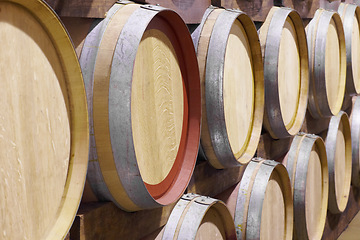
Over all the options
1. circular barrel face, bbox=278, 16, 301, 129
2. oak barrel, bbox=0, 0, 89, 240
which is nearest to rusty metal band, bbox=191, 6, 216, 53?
circular barrel face, bbox=278, 16, 301, 129

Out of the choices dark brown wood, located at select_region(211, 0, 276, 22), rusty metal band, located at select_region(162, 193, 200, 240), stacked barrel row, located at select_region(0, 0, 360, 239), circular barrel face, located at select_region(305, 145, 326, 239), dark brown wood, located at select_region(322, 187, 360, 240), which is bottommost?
dark brown wood, located at select_region(322, 187, 360, 240)

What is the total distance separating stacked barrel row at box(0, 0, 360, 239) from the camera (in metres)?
1.19

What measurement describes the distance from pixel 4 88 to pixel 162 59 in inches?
32.7

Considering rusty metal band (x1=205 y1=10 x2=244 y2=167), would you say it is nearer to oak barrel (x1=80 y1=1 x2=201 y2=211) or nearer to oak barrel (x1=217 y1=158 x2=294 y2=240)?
oak barrel (x1=80 y1=1 x2=201 y2=211)

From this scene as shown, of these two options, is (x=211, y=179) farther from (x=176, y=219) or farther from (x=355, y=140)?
(x=355, y=140)

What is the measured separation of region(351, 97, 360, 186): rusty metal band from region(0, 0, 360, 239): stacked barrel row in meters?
1.43

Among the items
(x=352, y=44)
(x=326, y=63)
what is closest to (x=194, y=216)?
(x=326, y=63)

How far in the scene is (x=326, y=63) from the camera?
407 centimetres

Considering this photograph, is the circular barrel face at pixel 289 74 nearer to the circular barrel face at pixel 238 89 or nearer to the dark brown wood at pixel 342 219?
the circular barrel face at pixel 238 89

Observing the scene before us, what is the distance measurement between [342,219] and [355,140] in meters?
0.80

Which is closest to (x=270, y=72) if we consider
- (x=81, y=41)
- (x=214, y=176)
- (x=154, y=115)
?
(x=214, y=176)

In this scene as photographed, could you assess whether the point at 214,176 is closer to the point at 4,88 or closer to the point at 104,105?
the point at 104,105

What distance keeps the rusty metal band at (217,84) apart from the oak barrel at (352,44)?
8.10ft

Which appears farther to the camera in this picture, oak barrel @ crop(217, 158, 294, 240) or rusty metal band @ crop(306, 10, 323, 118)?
rusty metal band @ crop(306, 10, 323, 118)
